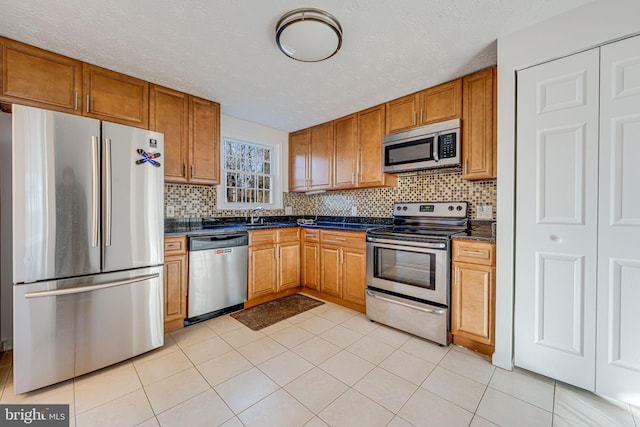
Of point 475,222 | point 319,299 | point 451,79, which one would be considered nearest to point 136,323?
point 319,299

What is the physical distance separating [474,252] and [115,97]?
10.9 ft

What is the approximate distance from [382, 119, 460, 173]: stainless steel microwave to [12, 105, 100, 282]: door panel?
2597 millimetres

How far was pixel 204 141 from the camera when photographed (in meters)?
2.91

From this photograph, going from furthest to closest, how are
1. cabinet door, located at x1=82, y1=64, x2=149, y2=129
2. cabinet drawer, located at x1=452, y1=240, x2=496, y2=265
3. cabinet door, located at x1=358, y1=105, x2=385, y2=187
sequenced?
1. cabinet door, located at x1=358, y1=105, x2=385, y2=187
2. cabinet door, located at x1=82, y1=64, x2=149, y2=129
3. cabinet drawer, located at x1=452, y1=240, x2=496, y2=265

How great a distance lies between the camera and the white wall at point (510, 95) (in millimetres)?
1605

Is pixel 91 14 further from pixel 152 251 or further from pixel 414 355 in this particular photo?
pixel 414 355

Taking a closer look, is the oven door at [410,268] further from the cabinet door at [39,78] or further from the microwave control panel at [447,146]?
the cabinet door at [39,78]

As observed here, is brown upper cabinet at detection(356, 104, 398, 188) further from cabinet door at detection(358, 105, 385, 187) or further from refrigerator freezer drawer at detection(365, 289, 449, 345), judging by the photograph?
refrigerator freezer drawer at detection(365, 289, 449, 345)

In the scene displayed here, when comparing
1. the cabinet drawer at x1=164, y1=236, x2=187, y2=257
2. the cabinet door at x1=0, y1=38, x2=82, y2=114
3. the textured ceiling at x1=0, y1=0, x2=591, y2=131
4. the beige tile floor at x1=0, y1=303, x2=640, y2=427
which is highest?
the textured ceiling at x1=0, y1=0, x2=591, y2=131

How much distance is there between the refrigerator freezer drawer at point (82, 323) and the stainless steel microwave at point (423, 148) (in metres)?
2.50

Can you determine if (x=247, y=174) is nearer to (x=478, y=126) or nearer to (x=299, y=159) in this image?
(x=299, y=159)

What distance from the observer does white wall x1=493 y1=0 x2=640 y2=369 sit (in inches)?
63.2

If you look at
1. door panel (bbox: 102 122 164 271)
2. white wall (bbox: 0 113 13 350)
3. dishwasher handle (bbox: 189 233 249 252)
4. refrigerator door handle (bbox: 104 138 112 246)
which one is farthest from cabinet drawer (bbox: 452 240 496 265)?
white wall (bbox: 0 113 13 350)

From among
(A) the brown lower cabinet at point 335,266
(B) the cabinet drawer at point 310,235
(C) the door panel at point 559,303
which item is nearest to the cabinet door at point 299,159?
(B) the cabinet drawer at point 310,235
